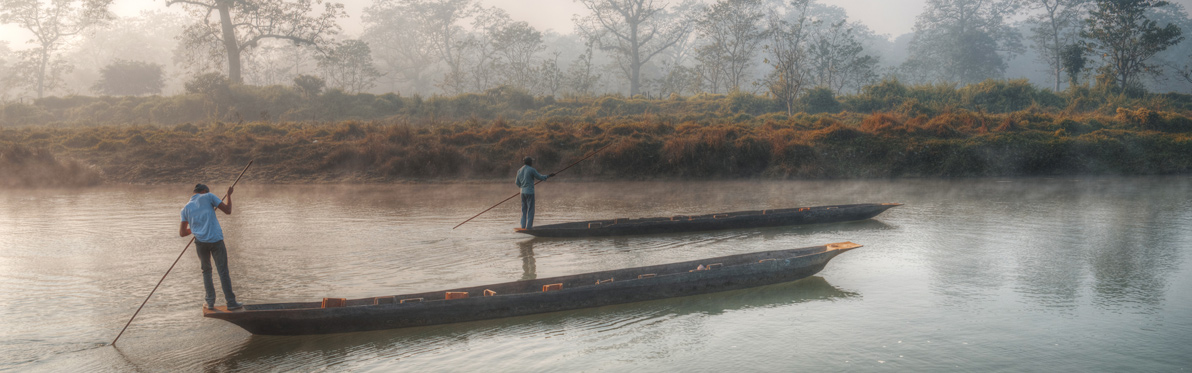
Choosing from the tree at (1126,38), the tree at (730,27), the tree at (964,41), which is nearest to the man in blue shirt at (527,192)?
the tree at (1126,38)

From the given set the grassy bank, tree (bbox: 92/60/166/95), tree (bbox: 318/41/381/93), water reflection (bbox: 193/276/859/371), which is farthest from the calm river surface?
tree (bbox: 92/60/166/95)

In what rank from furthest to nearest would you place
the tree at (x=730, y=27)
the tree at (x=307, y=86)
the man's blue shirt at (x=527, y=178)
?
the tree at (x=730, y=27) < the tree at (x=307, y=86) < the man's blue shirt at (x=527, y=178)

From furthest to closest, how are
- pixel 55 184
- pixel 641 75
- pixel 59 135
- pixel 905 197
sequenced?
pixel 641 75 < pixel 59 135 < pixel 55 184 < pixel 905 197

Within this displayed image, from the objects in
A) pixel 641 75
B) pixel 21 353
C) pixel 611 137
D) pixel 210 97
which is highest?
pixel 641 75

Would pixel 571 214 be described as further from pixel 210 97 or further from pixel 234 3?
pixel 234 3

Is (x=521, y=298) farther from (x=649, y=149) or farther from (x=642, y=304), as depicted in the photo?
(x=649, y=149)


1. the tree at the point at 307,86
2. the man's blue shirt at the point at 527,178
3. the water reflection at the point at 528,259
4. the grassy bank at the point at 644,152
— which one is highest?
the tree at the point at 307,86

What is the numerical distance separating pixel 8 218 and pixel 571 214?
494 inches

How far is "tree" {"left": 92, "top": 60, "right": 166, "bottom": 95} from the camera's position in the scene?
180 ft

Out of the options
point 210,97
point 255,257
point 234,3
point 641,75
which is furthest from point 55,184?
point 641,75

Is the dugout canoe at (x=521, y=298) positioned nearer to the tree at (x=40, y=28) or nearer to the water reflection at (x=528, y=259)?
the water reflection at (x=528, y=259)

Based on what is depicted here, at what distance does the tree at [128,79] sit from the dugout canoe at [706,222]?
55.4m

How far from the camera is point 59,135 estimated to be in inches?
1158

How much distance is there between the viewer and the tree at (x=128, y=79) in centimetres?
5484
